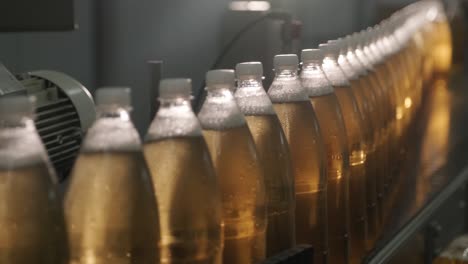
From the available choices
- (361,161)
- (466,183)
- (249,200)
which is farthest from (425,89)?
(249,200)

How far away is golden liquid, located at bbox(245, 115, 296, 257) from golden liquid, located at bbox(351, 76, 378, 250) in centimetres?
36

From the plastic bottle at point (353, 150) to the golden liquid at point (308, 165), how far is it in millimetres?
171

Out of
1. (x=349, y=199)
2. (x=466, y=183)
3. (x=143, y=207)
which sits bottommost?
(x=466, y=183)

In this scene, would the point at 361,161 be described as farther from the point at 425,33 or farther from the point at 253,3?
the point at 253,3

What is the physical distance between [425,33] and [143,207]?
8.05 feet

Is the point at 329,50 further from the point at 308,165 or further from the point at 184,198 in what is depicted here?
the point at 184,198

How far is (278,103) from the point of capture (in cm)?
97

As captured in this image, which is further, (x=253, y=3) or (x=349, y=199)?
(x=253, y=3)

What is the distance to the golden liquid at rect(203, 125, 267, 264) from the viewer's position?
2.64 ft

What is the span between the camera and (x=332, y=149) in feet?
3.44

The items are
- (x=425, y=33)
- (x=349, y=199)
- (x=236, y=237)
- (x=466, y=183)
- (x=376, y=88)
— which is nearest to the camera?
(x=236, y=237)

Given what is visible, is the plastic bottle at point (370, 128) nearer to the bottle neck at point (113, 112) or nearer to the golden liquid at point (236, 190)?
the golden liquid at point (236, 190)

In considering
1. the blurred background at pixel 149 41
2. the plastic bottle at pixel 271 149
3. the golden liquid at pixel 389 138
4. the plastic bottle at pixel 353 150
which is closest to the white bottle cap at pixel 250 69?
the plastic bottle at pixel 271 149

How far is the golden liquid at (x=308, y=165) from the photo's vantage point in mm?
952
